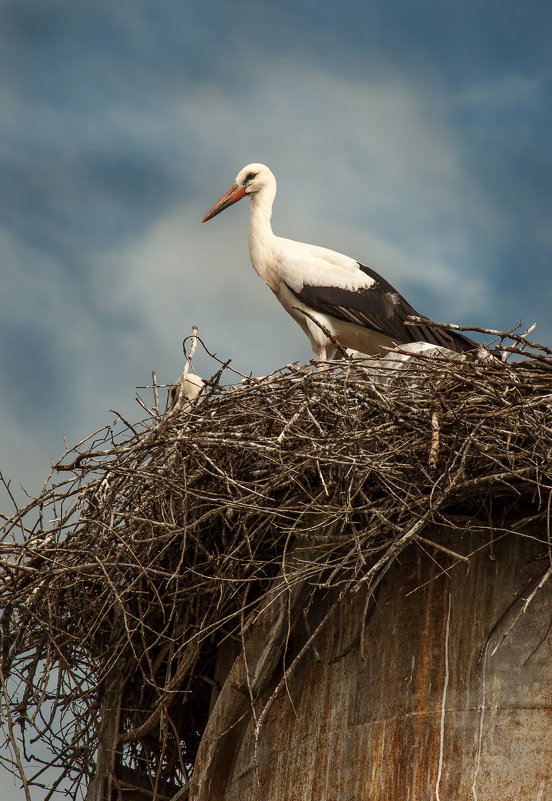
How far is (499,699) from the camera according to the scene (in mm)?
4836

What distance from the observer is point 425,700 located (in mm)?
4949

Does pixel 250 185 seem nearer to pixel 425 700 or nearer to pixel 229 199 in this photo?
pixel 229 199

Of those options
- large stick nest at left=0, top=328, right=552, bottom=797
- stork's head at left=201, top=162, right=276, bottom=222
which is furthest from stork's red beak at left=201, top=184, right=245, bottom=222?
large stick nest at left=0, top=328, right=552, bottom=797

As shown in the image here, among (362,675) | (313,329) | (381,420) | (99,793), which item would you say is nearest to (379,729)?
(362,675)

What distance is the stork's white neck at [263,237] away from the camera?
8.77 meters

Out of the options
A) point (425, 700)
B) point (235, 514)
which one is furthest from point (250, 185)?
point (425, 700)

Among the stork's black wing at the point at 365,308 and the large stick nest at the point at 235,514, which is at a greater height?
the stork's black wing at the point at 365,308

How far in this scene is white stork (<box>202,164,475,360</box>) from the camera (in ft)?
27.3

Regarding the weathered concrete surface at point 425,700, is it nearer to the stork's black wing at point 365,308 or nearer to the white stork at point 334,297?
the white stork at point 334,297

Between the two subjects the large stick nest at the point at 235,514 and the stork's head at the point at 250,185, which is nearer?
the large stick nest at the point at 235,514

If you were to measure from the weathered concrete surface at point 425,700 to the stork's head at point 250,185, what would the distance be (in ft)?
15.4

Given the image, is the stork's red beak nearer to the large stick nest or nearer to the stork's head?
the stork's head

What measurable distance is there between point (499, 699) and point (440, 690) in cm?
27

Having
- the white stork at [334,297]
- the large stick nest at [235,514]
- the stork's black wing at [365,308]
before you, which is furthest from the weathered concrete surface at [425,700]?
the stork's black wing at [365,308]
